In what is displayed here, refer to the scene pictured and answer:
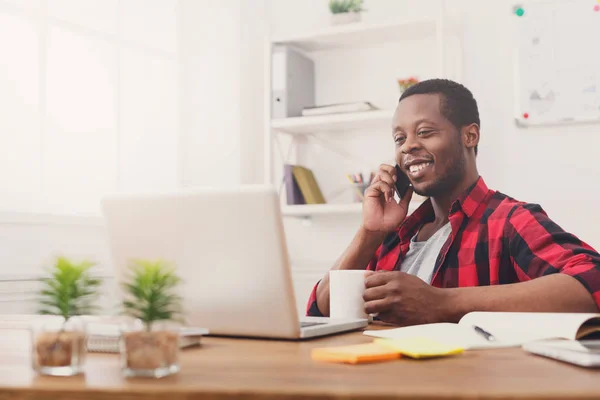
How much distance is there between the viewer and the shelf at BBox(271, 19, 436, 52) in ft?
9.45

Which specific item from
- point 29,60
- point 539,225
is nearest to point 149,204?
point 539,225

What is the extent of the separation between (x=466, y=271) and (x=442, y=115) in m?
0.43

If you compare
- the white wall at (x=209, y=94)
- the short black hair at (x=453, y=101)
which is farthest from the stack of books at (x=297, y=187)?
the short black hair at (x=453, y=101)

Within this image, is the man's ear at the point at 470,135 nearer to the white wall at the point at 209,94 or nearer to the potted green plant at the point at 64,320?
the potted green plant at the point at 64,320

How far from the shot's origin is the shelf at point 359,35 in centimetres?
288

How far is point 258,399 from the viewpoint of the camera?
0.53 metres

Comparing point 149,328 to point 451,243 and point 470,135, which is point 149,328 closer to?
point 451,243

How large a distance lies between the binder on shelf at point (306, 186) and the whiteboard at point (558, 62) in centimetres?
92

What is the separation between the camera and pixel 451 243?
162 cm

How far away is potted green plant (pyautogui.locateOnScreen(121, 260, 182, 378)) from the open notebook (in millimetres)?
382

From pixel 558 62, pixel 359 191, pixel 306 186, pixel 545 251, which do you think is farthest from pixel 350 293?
pixel 558 62

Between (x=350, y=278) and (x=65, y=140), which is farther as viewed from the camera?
(x=65, y=140)

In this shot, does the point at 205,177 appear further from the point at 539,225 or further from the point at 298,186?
the point at 539,225

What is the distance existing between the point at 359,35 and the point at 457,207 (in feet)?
4.99
